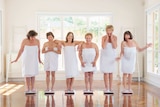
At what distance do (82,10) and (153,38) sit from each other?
97.9 inches

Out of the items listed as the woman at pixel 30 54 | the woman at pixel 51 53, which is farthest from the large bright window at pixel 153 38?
the woman at pixel 30 54

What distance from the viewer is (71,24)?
898 centimetres

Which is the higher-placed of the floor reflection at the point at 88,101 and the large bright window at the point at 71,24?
the large bright window at the point at 71,24

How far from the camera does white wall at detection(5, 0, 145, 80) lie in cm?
876

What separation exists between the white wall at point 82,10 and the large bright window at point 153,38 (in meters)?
0.55

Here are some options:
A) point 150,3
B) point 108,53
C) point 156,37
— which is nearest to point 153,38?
point 156,37

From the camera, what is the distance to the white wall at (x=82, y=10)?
8758mm

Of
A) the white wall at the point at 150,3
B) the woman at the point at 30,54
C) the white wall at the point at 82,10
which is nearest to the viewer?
the woman at the point at 30,54

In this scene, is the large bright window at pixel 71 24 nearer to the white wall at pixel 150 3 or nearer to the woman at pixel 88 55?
the white wall at pixel 150 3

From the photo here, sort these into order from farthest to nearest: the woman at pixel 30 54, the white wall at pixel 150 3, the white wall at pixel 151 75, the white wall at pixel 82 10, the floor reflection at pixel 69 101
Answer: the white wall at pixel 82 10 < the white wall at pixel 150 3 < the white wall at pixel 151 75 < the woman at pixel 30 54 < the floor reflection at pixel 69 101

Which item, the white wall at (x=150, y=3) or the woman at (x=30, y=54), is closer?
the woman at (x=30, y=54)

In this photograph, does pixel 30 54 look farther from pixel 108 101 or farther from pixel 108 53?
pixel 108 101

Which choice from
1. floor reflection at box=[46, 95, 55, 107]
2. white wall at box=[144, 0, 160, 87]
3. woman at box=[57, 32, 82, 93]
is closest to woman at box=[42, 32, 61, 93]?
woman at box=[57, 32, 82, 93]

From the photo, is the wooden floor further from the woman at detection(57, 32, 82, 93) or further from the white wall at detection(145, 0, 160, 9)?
the white wall at detection(145, 0, 160, 9)
